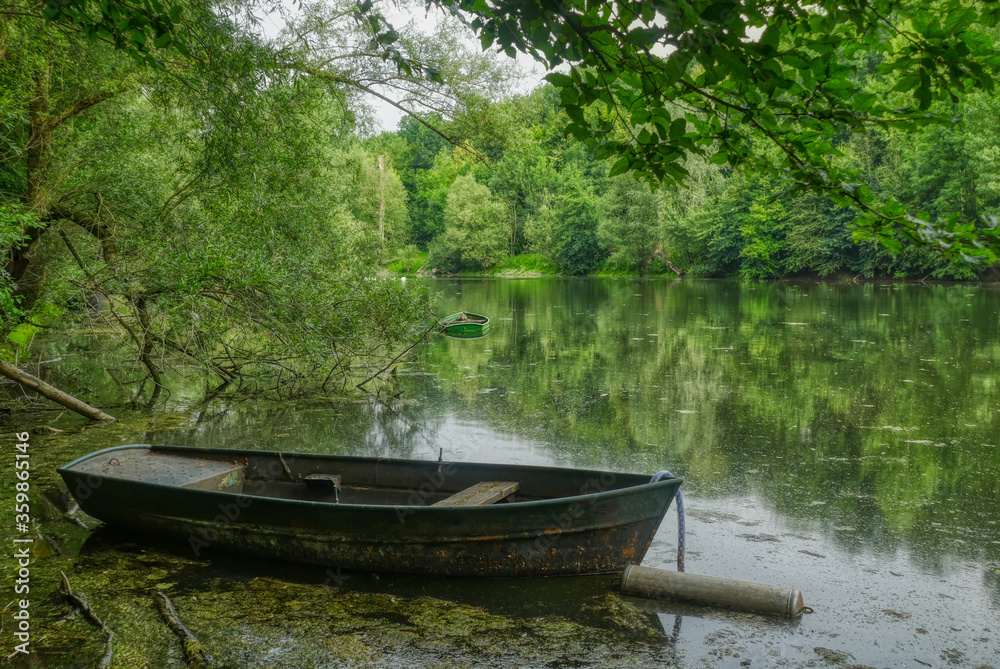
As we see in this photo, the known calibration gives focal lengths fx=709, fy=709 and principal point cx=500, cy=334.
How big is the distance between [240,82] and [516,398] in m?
6.35

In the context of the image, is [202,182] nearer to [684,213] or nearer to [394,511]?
[394,511]

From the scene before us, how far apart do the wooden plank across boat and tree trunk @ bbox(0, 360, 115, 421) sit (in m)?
2.70

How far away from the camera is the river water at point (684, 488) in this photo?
4453 millimetres

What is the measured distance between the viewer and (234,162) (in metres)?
8.98

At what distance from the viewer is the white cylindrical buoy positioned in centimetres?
469

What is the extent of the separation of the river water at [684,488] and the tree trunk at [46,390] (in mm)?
374

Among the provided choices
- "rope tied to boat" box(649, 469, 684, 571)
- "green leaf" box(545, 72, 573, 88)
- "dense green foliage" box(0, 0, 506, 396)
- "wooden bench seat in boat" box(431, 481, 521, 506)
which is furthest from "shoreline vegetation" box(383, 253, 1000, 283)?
"green leaf" box(545, 72, 573, 88)

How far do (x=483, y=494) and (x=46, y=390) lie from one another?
6275 mm

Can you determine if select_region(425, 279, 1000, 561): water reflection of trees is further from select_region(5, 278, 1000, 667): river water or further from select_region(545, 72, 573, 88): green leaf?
select_region(545, 72, 573, 88): green leaf

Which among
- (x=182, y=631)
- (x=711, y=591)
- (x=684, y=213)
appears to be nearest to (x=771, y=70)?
(x=711, y=591)

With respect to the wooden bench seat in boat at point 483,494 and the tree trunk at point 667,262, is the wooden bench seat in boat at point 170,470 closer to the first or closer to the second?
the wooden bench seat in boat at point 483,494

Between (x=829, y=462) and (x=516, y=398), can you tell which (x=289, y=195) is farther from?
(x=829, y=462)

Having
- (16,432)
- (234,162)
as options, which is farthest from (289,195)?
(16,432)

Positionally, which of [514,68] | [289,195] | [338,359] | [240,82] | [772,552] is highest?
[514,68]
